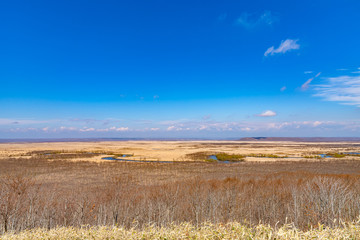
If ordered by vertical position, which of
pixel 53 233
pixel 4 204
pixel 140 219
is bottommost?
pixel 140 219

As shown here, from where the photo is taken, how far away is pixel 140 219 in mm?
12797

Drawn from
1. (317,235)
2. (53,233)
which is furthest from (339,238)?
(53,233)

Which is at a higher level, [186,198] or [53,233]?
[53,233]

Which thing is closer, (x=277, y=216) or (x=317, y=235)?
(x=317, y=235)

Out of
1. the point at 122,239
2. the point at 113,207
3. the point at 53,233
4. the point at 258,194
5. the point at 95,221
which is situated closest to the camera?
the point at 122,239

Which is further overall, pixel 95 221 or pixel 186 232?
pixel 95 221

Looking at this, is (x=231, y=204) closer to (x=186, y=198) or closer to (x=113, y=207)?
(x=186, y=198)

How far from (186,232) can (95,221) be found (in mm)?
10655

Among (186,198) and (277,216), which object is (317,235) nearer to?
(277,216)

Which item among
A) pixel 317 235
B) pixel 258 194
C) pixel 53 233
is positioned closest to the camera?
pixel 317 235

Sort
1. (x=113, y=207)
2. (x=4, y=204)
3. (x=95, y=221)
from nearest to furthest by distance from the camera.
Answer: (x=4, y=204), (x=95, y=221), (x=113, y=207)

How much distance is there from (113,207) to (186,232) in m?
11.8

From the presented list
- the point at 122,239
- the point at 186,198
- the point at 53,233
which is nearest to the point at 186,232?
the point at 122,239

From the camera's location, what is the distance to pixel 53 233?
12.6ft
